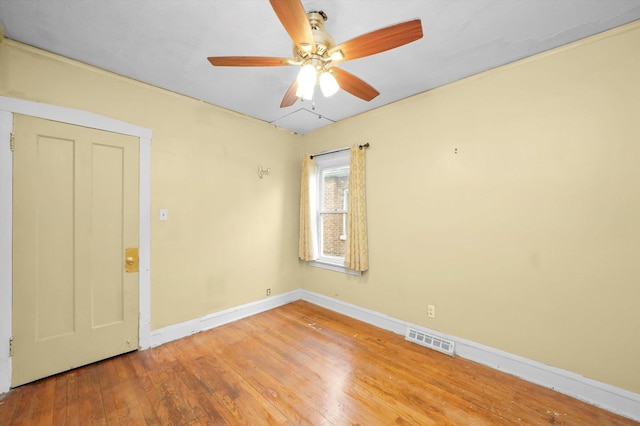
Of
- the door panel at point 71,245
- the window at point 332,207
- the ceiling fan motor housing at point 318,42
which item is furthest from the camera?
the window at point 332,207

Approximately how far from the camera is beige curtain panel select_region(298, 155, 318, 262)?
3859 mm

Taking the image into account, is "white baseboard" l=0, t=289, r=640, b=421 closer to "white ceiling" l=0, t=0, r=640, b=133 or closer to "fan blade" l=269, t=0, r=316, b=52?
"white ceiling" l=0, t=0, r=640, b=133

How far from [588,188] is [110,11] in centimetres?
359

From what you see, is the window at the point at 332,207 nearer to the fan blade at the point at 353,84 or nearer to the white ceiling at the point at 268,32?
the white ceiling at the point at 268,32

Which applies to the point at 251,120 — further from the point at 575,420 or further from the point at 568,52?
the point at 575,420

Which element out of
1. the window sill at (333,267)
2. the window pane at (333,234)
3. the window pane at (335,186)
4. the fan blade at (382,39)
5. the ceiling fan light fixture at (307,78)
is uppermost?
the fan blade at (382,39)

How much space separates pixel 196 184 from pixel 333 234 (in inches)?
80.7

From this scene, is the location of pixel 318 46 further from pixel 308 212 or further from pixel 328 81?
pixel 308 212

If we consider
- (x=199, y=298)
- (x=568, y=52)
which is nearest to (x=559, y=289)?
(x=568, y=52)

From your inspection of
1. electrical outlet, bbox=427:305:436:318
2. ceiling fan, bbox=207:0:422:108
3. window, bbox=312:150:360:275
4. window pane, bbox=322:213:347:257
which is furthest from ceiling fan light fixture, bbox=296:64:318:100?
electrical outlet, bbox=427:305:436:318

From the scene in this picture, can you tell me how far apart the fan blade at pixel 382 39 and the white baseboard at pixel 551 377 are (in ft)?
8.57

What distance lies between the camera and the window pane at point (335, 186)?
12.6 ft

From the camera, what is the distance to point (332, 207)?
12.9 ft

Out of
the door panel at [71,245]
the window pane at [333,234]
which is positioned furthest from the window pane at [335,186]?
the door panel at [71,245]
